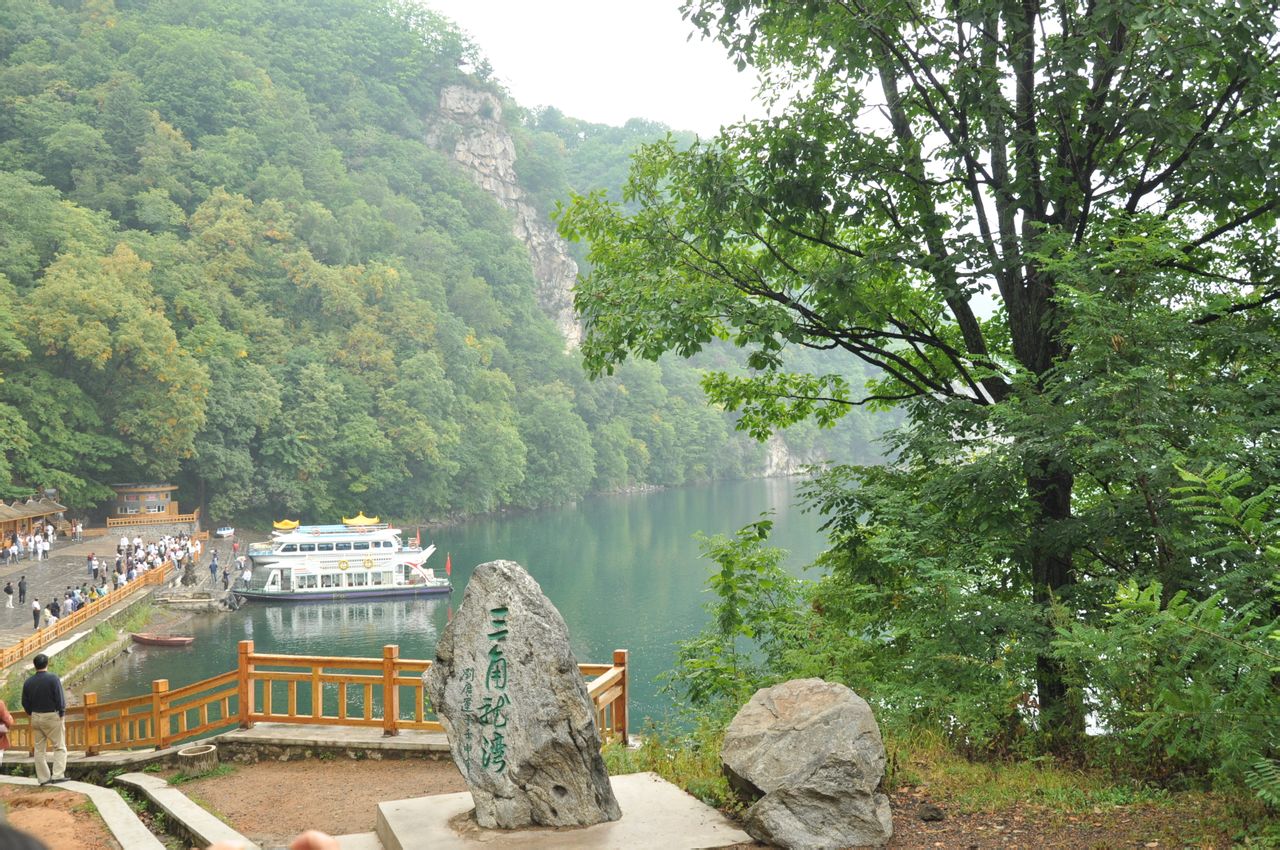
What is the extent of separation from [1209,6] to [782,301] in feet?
11.0

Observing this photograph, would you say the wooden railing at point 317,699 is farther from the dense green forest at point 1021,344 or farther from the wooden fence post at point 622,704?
the dense green forest at point 1021,344

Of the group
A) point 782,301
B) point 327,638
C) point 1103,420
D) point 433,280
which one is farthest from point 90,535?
point 1103,420

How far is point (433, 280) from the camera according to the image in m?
67.2

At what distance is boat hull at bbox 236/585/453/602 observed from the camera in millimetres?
35938

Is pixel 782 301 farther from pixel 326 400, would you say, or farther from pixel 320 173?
pixel 320 173

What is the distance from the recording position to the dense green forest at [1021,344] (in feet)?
16.7

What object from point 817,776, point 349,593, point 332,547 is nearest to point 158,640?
point 349,593

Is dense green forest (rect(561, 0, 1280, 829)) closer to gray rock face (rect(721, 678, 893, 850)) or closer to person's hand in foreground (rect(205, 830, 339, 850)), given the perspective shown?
gray rock face (rect(721, 678, 893, 850))

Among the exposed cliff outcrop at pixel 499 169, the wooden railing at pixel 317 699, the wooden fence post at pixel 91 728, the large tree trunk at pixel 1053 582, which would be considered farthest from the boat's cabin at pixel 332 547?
the exposed cliff outcrop at pixel 499 169

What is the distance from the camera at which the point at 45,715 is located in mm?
9289

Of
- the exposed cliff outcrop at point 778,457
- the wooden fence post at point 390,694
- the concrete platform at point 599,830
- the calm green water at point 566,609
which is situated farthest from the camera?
the exposed cliff outcrop at point 778,457

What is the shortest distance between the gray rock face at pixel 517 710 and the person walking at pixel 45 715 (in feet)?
16.2

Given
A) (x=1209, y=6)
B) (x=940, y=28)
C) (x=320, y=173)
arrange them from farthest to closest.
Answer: (x=320, y=173) → (x=940, y=28) → (x=1209, y=6)

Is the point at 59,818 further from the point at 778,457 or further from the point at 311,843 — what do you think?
the point at 778,457
